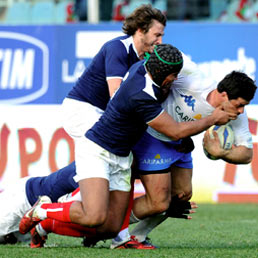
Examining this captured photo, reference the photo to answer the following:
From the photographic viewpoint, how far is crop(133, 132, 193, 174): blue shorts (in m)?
6.48

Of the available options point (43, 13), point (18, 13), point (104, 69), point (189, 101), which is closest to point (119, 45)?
point (104, 69)

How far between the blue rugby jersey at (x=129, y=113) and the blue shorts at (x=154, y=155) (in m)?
0.33

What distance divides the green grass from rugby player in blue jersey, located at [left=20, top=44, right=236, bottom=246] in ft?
0.90

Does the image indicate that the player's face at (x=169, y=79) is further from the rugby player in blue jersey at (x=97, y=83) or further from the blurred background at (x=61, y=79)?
the blurred background at (x=61, y=79)

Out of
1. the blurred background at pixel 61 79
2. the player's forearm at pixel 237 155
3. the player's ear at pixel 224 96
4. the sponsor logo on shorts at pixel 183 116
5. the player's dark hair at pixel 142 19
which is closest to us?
the player's ear at pixel 224 96

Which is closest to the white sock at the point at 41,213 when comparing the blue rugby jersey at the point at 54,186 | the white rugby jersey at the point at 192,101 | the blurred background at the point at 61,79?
the blue rugby jersey at the point at 54,186

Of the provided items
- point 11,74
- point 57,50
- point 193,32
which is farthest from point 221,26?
point 11,74

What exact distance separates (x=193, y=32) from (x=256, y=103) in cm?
147

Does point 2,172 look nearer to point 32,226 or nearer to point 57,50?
point 57,50

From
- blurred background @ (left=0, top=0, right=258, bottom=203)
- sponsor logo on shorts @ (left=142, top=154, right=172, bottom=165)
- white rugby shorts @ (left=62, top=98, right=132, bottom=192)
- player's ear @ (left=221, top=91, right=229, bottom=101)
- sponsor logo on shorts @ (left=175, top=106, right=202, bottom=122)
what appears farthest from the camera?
blurred background @ (left=0, top=0, right=258, bottom=203)

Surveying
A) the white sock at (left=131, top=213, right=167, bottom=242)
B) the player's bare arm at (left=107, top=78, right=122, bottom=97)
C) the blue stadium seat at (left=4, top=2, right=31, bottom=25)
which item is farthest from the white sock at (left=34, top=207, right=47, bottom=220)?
the blue stadium seat at (left=4, top=2, right=31, bottom=25)

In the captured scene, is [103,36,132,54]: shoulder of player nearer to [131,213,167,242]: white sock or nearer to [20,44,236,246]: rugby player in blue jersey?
[20,44,236,246]: rugby player in blue jersey

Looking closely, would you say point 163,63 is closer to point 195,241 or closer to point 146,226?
point 146,226

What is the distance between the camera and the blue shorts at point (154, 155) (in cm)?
648
